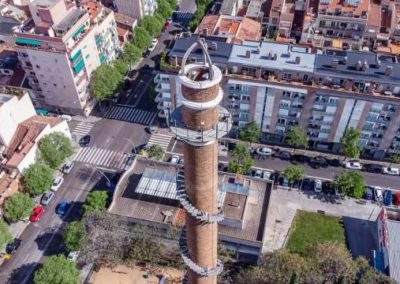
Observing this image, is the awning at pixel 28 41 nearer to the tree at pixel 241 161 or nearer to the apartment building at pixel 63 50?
the apartment building at pixel 63 50

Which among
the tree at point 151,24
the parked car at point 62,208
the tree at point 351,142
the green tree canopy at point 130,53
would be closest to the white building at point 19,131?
the parked car at point 62,208

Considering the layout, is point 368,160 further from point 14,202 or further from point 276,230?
point 14,202

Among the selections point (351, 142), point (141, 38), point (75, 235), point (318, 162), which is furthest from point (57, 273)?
point (141, 38)

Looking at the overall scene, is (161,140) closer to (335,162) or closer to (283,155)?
(283,155)

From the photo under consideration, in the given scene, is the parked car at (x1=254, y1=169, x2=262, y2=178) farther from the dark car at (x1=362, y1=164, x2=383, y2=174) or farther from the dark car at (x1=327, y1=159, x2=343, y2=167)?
the dark car at (x1=362, y1=164, x2=383, y2=174)

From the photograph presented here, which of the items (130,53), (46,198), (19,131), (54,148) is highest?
(130,53)

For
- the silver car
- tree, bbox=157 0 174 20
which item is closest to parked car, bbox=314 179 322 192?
the silver car

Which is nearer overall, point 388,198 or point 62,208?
point 62,208
